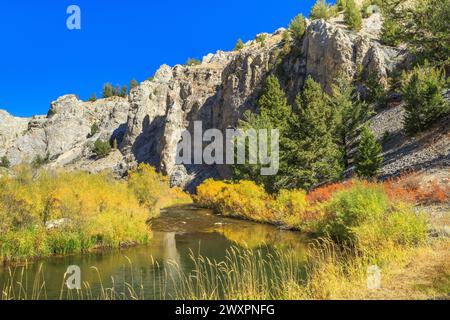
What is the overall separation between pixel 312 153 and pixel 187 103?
68.0m

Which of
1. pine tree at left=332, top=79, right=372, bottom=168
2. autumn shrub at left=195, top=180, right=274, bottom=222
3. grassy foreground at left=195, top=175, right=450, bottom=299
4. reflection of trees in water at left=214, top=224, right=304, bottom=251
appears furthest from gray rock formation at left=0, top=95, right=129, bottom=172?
reflection of trees in water at left=214, top=224, right=304, bottom=251

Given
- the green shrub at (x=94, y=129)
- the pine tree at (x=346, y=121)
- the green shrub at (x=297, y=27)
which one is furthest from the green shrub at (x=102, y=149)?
the pine tree at (x=346, y=121)

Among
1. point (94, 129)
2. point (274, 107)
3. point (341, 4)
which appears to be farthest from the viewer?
point (94, 129)

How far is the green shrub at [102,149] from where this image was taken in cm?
10838

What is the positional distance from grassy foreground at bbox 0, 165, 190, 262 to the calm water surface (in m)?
1.35

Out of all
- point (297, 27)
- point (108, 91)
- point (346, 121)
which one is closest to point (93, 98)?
point (108, 91)

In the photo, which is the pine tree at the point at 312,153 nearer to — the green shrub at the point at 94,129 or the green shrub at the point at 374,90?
the green shrub at the point at 374,90

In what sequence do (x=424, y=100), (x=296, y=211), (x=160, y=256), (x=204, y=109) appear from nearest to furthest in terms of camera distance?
(x=160, y=256) → (x=296, y=211) → (x=424, y=100) → (x=204, y=109)

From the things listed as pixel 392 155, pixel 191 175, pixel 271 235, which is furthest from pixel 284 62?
pixel 271 235

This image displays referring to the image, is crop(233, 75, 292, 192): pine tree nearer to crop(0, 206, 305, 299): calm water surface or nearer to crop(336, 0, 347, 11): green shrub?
crop(0, 206, 305, 299): calm water surface

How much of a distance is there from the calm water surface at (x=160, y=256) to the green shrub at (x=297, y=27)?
177ft

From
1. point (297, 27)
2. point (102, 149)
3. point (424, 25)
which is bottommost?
point (424, 25)

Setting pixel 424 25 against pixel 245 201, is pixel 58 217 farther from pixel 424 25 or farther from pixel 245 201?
pixel 424 25

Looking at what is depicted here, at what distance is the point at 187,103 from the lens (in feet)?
338
